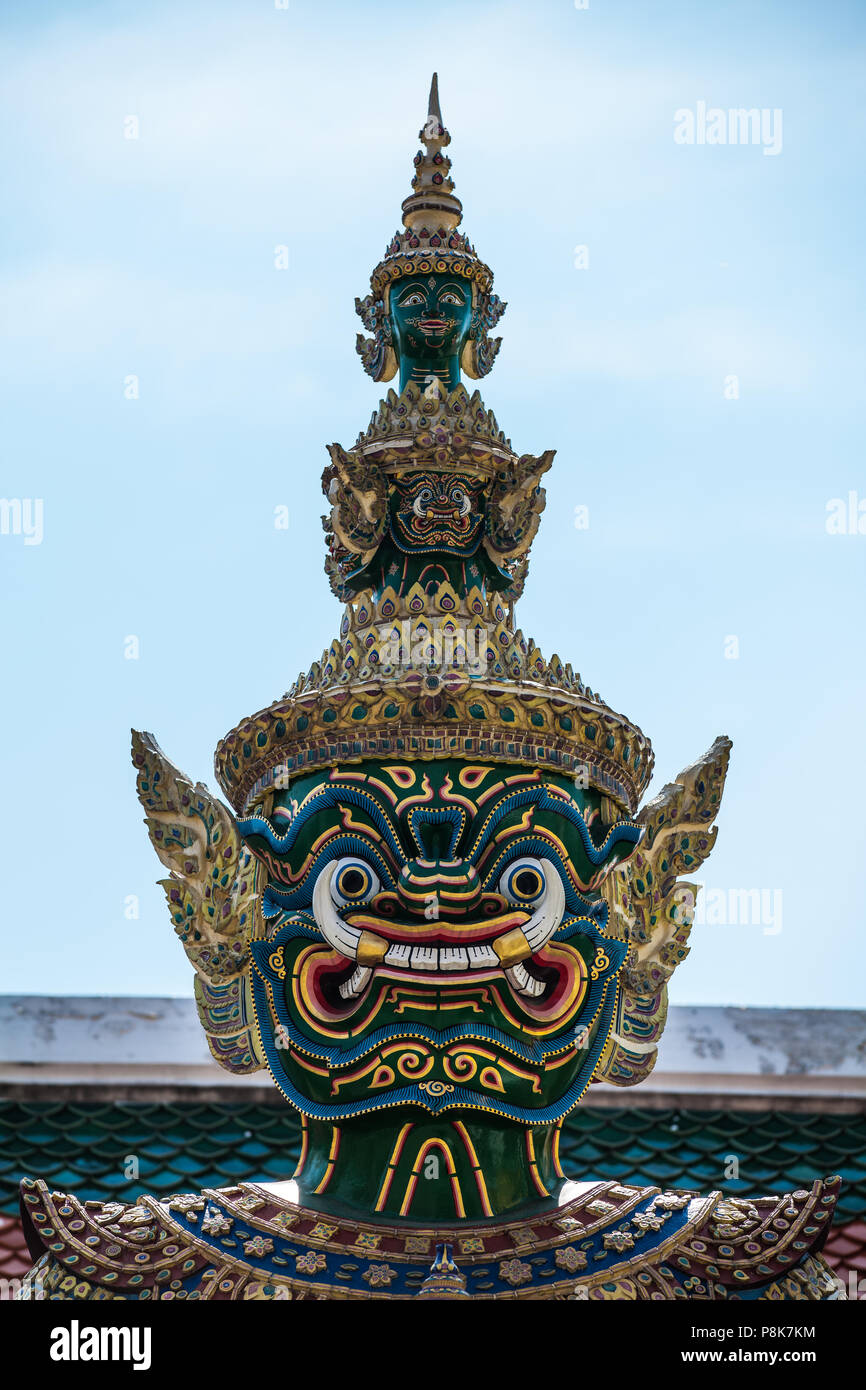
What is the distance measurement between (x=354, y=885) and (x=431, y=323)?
9.92ft

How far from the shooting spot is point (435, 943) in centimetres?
1048

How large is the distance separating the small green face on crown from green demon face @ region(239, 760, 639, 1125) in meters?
2.29

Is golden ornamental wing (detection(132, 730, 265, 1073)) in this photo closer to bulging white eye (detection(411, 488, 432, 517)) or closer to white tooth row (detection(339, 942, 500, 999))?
white tooth row (detection(339, 942, 500, 999))

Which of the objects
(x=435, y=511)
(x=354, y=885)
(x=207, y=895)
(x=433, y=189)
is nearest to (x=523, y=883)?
(x=354, y=885)

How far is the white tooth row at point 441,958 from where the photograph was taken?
1041cm

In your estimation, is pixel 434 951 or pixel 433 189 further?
pixel 433 189

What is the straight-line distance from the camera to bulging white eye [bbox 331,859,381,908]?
34.9 feet

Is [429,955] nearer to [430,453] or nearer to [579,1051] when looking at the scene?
[579,1051]

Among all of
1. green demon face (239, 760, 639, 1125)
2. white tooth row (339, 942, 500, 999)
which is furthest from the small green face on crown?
white tooth row (339, 942, 500, 999)

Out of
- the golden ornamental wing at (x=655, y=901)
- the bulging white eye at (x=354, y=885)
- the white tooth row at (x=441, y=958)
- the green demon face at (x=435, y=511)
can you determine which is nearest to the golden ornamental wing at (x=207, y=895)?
the bulging white eye at (x=354, y=885)

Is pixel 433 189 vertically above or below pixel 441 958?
above

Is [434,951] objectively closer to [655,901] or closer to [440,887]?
[440,887]

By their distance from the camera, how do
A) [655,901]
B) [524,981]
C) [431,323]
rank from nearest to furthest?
[524,981] → [655,901] → [431,323]
